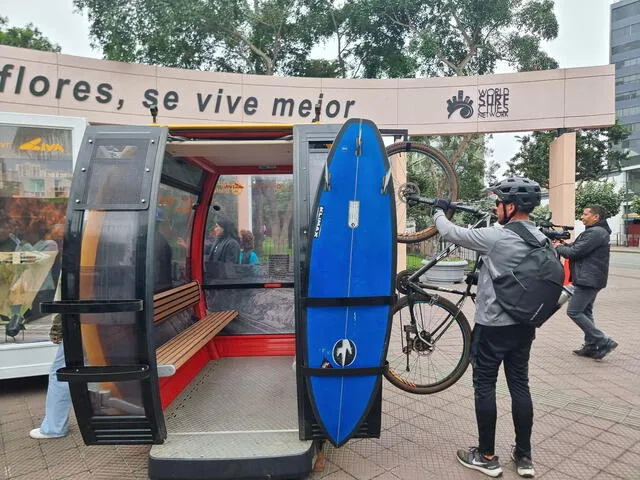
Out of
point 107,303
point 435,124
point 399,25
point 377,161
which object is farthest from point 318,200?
point 399,25

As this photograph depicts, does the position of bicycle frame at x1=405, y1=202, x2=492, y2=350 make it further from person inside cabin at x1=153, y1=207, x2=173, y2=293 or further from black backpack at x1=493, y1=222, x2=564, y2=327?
person inside cabin at x1=153, y1=207, x2=173, y2=293

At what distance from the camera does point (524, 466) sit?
3.04 meters

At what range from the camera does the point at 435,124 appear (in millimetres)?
10742

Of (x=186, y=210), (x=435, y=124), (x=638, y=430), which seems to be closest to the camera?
(x=638, y=430)

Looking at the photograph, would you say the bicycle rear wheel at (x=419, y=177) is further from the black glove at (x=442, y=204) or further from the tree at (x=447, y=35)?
the tree at (x=447, y=35)

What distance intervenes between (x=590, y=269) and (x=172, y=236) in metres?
4.79

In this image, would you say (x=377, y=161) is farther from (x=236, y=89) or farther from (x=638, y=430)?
(x=236, y=89)

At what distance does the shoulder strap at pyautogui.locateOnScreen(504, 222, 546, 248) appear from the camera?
293 centimetres

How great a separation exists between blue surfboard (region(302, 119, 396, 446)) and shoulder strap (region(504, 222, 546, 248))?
89 centimetres

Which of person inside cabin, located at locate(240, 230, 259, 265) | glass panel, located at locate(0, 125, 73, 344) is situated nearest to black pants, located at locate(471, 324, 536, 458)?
person inside cabin, located at locate(240, 230, 259, 265)

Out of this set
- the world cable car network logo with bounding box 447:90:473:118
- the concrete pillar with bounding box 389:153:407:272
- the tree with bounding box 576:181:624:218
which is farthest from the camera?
the tree with bounding box 576:181:624:218

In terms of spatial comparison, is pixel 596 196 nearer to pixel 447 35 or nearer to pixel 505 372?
pixel 447 35

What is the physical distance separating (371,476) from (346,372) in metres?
0.85

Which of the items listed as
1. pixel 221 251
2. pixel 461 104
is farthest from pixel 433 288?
pixel 461 104
